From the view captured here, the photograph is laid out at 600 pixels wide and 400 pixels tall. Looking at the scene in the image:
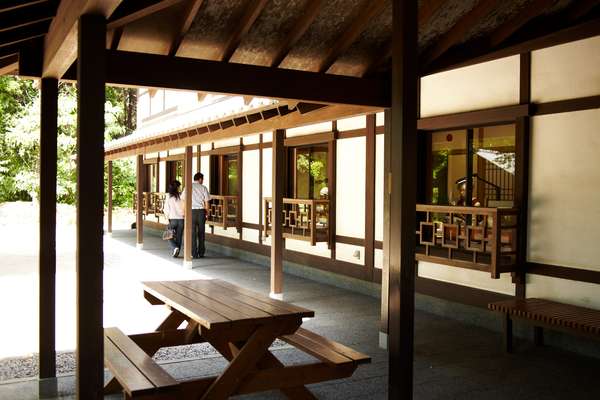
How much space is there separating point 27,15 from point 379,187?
581 centimetres

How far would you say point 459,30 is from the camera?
5.72 metres

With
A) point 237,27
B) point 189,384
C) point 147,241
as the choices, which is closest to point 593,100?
point 237,27

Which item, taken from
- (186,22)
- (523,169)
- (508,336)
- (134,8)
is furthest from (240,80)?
(508,336)

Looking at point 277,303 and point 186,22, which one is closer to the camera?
point 277,303

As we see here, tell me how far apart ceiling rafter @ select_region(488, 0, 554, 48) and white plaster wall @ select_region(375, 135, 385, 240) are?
263 centimetres

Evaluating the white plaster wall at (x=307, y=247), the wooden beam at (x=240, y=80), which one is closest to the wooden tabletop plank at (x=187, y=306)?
the wooden beam at (x=240, y=80)

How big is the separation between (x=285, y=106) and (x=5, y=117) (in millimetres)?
22104

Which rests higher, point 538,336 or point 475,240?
point 475,240

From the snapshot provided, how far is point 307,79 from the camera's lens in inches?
213

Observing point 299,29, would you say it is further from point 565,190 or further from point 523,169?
point 565,190

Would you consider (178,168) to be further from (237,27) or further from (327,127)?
(237,27)

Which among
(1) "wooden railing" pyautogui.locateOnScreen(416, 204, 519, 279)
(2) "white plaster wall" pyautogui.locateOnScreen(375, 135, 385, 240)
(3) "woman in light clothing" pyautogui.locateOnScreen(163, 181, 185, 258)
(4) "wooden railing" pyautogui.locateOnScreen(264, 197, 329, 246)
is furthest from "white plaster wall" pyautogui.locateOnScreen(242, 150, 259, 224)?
(1) "wooden railing" pyautogui.locateOnScreen(416, 204, 519, 279)

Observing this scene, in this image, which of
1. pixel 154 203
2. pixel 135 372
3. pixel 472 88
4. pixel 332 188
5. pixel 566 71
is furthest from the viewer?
pixel 154 203

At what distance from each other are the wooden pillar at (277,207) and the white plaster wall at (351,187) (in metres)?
1.55
